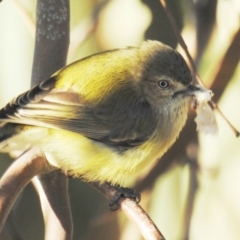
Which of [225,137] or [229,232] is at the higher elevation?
[225,137]

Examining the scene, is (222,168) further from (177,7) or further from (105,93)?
(105,93)

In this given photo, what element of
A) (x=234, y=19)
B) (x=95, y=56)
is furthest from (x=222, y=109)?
(x=95, y=56)

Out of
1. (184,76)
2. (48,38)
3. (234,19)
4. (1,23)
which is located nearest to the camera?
(184,76)

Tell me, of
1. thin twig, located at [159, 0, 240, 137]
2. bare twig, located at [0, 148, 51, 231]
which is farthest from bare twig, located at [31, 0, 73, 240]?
thin twig, located at [159, 0, 240, 137]

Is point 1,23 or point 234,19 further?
point 1,23

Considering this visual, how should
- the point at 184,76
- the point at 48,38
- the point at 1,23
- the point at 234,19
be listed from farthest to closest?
the point at 1,23 → the point at 234,19 → the point at 48,38 → the point at 184,76

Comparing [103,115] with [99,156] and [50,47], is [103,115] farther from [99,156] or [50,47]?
[50,47]
